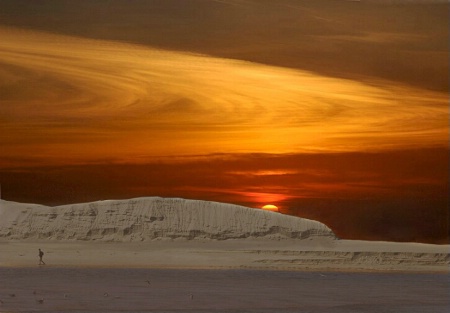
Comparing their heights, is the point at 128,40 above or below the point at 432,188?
above

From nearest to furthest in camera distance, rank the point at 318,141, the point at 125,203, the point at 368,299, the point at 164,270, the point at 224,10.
→ the point at 368,299, the point at 224,10, the point at 318,141, the point at 164,270, the point at 125,203

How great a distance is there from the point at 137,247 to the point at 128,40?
10466 millimetres

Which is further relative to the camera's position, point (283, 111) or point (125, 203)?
point (125, 203)

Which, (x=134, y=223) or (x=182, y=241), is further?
(x=134, y=223)

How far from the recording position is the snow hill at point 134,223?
20422mm

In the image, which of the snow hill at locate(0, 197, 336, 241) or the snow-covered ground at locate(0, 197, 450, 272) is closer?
the snow-covered ground at locate(0, 197, 450, 272)

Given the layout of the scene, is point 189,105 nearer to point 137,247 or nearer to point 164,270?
point 164,270

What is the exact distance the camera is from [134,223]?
2338 centimetres

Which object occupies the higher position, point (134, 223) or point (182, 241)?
point (134, 223)

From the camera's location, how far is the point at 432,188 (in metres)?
12.8

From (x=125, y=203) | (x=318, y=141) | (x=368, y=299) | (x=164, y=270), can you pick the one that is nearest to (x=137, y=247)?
(x=125, y=203)

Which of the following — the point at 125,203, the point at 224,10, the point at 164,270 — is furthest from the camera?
the point at 125,203

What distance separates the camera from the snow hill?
67.0 feet

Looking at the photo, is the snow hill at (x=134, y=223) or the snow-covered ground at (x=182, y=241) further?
the snow hill at (x=134, y=223)
